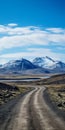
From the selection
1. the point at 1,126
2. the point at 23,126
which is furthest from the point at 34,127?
the point at 1,126

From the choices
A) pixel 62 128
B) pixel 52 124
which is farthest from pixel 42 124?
pixel 62 128

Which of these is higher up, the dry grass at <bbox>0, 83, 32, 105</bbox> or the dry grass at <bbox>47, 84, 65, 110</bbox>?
the dry grass at <bbox>0, 83, 32, 105</bbox>

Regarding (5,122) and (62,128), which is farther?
Answer: (5,122)

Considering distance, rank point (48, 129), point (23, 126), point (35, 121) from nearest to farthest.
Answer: point (48, 129)
point (23, 126)
point (35, 121)

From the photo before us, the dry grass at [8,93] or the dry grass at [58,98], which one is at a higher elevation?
the dry grass at [8,93]

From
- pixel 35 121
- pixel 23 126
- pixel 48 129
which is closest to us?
pixel 48 129

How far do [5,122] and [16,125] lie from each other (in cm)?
221

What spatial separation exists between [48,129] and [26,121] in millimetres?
4636

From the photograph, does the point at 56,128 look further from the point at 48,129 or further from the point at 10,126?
the point at 10,126

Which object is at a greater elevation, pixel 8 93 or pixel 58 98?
pixel 8 93

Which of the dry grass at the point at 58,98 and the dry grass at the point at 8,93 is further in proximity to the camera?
the dry grass at the point at 8,93

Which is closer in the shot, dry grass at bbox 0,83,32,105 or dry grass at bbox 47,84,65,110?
dry grass at bbox 47,84,65,110

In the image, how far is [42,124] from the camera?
85.8ft

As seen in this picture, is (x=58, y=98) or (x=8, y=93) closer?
(x=58, y=98)
